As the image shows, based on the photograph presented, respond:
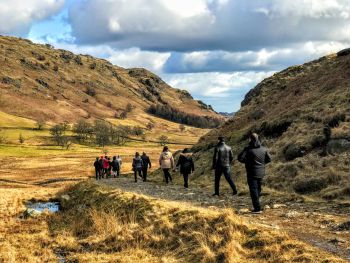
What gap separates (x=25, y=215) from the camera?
76.7ft

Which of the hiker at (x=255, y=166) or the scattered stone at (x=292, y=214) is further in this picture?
the hiker at (x=255, y=166)

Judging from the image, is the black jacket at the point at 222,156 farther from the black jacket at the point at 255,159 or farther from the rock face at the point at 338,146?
the rock face at the point at 338,146

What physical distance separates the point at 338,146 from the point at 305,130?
18.7 ft

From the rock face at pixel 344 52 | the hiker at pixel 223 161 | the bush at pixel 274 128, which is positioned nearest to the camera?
the hiker at pixel 223 161

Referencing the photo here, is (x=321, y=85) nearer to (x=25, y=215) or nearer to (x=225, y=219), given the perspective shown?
(x=25, y=215)

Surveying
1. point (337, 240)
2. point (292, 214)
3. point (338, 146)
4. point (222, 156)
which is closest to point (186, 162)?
point (222, 156)

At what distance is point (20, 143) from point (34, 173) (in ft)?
338

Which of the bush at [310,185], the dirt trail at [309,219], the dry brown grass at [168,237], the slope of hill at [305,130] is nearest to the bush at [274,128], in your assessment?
the slope of hill at [305,130]

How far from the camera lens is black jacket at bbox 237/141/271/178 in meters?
16.2

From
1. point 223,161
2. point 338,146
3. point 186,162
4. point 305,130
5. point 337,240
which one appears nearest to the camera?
point 337,240

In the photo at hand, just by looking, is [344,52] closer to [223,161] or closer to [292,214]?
[223,161]

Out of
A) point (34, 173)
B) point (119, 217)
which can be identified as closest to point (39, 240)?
point (119, 217)

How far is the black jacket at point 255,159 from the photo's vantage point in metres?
16.2

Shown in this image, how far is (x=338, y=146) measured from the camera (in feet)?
82.5
